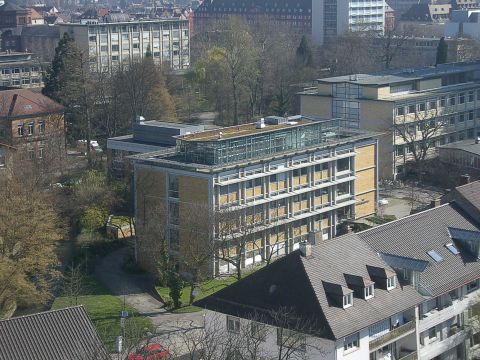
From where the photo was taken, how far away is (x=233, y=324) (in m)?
22.8

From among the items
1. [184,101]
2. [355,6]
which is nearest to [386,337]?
[184,101]

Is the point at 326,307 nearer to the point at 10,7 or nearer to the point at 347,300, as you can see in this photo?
the point at 347,300

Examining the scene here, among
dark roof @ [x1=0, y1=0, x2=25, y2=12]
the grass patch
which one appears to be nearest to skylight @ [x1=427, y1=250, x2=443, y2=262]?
the grass patch

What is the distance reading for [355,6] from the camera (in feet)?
310

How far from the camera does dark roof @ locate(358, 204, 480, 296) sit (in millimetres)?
24172

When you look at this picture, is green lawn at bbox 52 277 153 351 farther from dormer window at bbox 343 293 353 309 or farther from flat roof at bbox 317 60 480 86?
flat roof at bbox 317 60 480 86

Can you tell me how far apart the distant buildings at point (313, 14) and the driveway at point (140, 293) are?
54.2m

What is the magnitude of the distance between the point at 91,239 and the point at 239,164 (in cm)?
704

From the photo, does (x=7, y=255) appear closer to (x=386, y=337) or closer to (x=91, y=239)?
(x=91, y=239)

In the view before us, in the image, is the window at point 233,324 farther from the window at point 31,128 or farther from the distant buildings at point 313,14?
the distant buildings at point 313,14

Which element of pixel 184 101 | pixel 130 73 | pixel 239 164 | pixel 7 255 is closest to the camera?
pixel 7 255

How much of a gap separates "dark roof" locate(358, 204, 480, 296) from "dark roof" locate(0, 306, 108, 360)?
816cm

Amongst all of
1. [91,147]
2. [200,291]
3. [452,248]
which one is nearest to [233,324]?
[452,248]

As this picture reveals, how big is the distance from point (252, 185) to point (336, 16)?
64369 millimetres
